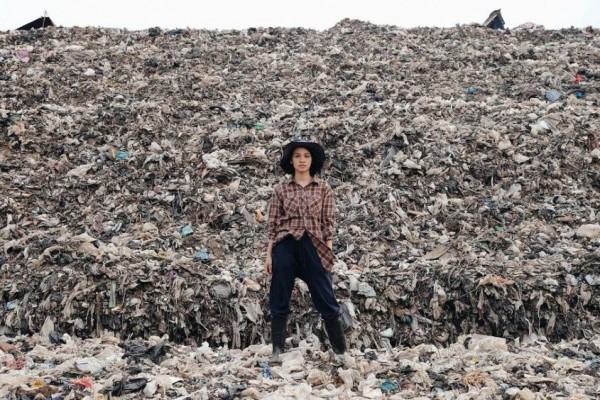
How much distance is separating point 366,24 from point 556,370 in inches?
436

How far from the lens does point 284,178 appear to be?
7492 mm

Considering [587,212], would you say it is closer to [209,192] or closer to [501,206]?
[501,206]

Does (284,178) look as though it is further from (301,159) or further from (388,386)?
(388,386)

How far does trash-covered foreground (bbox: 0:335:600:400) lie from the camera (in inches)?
135

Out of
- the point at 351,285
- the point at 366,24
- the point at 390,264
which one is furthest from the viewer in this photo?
the point at 366,24

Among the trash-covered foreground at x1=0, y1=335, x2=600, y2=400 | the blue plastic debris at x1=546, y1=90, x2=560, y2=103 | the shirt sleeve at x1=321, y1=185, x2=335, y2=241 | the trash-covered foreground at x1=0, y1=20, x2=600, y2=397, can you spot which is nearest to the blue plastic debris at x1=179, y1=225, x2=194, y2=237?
the trash-covered foreground at x1=0, y1=20, x2=600, y2=397

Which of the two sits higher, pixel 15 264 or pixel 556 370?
pixel 15 264

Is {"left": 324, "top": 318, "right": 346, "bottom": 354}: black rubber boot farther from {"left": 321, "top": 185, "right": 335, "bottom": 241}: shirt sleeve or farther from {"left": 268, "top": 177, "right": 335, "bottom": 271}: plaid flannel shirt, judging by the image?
{"left": 321, "top": 185, "right": 335, "bottom": 241}: shirt sleeve

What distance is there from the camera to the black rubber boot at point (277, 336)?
4.11m

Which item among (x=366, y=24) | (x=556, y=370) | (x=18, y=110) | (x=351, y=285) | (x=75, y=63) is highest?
(x=366, y=24)

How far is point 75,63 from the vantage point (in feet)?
35.3

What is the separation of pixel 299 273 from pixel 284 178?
3498 mm

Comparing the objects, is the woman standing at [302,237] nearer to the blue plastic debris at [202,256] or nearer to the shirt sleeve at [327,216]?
the shirt sleeve at [327,216]

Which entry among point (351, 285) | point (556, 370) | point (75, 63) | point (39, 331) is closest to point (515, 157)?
point (351, 285)
